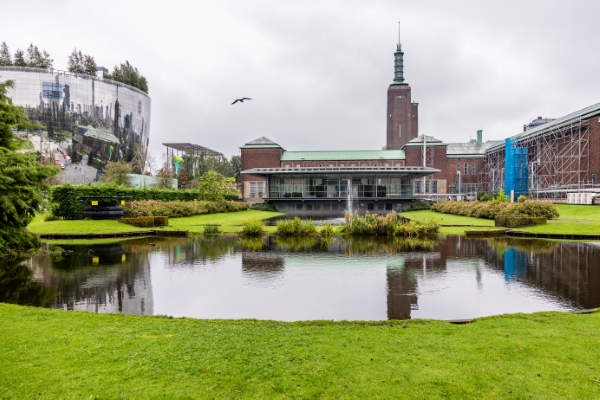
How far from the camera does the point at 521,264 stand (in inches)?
483

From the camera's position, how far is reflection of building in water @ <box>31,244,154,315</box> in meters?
7.99

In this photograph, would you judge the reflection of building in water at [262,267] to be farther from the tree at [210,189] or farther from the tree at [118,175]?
the tree at [118,175]

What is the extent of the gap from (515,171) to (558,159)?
4.54m

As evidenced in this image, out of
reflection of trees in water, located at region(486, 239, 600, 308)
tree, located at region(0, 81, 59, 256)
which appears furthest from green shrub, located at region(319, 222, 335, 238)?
tree, located at region(0, 81, 59, 256)

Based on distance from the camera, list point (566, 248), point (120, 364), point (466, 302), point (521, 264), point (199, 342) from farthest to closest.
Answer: point (566, 248) < point (521, 264) < point (466, 302) < point (199, 342) < point (120, 364)

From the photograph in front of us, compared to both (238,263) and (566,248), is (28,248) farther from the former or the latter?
(566,248)

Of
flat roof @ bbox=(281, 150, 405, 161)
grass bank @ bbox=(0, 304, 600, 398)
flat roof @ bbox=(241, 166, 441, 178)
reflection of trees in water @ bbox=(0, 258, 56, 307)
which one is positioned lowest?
reflection of trees in water @ bbox=(0, 258, 56, 307)

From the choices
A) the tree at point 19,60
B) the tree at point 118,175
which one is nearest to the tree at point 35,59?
the tree at point 19,60

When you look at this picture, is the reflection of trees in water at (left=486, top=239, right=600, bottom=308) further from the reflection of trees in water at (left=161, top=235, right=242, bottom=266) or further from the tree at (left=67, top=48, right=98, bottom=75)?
the tree at (left=67, top=48, right=98, bottom=75)

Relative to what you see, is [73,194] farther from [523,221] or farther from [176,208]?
[523,221]

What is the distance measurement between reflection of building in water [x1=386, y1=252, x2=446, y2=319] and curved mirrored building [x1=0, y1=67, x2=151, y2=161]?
3279 inches

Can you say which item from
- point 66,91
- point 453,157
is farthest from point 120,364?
point 66,91

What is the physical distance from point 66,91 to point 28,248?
7868cm

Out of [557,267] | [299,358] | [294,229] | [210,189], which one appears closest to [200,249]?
[294,229]
